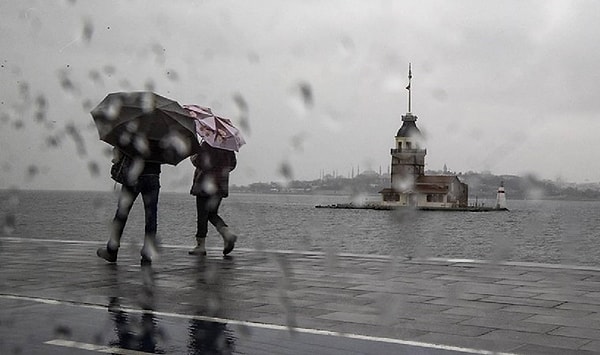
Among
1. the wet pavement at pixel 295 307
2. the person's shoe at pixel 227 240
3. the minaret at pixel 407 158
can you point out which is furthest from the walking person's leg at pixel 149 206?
the minaret at pixel 407 158

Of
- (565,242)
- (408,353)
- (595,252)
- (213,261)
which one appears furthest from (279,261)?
(565,242)

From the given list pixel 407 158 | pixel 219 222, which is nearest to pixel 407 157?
pixel 407 158

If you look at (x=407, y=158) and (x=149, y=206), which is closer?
(x=149, y=206)

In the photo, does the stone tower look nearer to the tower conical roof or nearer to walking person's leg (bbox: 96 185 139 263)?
the tower conical roof

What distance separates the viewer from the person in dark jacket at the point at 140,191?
11945 mm

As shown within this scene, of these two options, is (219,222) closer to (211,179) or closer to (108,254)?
(211,179)

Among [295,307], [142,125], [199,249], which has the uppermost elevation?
[142,125]

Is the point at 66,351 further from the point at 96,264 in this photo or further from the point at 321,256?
the point at 321,256

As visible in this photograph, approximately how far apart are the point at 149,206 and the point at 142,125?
123 cm

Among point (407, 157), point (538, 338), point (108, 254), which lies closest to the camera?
point (538, 338)

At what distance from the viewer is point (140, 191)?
39.5 feet

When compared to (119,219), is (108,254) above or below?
below

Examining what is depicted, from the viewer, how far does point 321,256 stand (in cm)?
1449

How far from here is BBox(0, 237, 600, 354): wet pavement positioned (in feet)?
20.5
